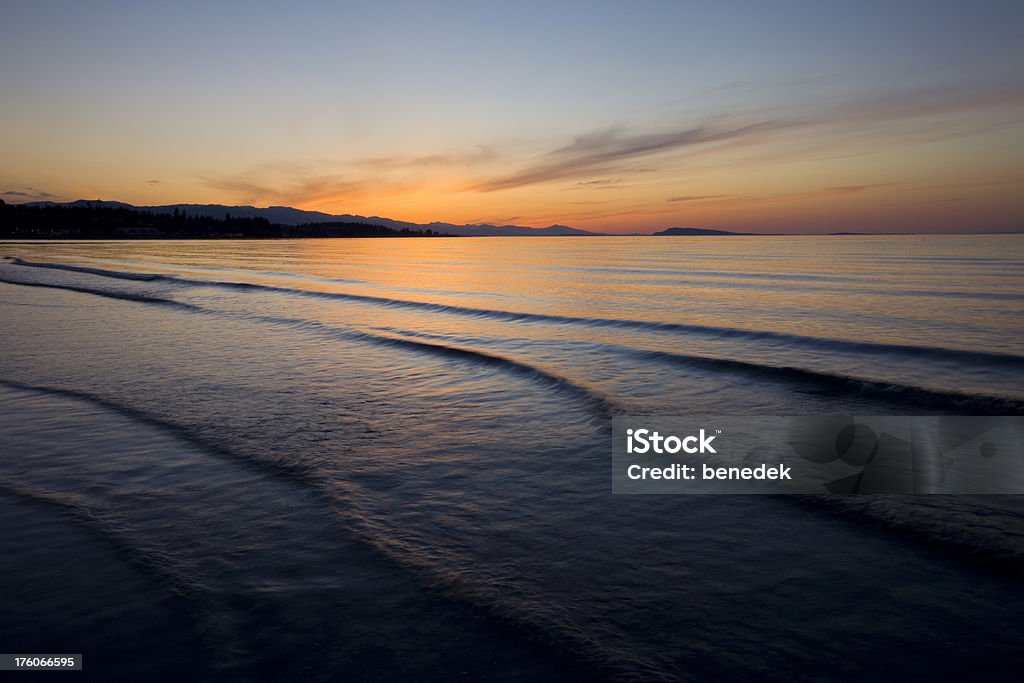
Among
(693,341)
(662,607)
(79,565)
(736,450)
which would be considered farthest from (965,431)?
(79,565)

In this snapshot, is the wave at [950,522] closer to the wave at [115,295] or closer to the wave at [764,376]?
the wave at [764,376]

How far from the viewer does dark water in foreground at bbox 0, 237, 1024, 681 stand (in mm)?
3943

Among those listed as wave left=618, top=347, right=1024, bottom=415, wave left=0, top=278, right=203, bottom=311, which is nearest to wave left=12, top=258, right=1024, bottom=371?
wave left=618, top=347, right=1024, bottom=415

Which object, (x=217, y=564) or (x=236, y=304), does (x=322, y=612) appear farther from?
(x=236, y=304)

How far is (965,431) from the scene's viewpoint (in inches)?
355

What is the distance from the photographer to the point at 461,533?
5.63 m

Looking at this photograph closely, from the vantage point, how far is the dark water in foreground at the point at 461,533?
12.9 feet

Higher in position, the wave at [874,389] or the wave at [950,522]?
the wave at [874,389]

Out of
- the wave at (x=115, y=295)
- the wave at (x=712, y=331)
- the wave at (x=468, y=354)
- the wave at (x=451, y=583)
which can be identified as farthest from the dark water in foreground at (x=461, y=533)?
the wave at (x=115, y=295)

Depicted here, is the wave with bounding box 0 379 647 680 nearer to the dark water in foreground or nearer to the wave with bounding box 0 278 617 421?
the dark water in foreground

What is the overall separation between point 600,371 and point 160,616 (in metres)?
10.5

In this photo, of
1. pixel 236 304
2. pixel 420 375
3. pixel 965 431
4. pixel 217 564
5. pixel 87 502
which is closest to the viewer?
pixel 217 564

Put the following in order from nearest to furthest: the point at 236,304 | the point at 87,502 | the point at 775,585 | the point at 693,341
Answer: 1. the point at 775,585
2. the point at 87,502
3. the point at 693,341
4. the point at 236,304

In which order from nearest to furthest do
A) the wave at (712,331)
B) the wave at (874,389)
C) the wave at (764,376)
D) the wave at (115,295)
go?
1. the wave at (874,389)
2. the wave at (764,376)
3. the wave at (712,331)
4. the wave at (115,295)
